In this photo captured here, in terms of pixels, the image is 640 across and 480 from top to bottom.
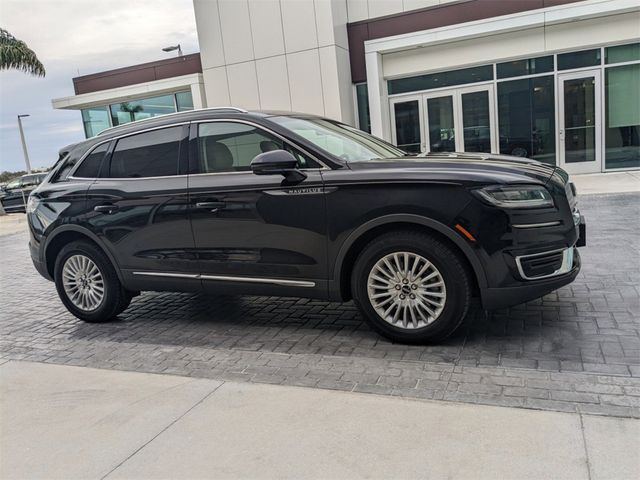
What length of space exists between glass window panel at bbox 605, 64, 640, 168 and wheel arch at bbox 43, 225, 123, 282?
13.1 meters

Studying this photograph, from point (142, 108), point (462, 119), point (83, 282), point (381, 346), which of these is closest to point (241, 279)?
point (381, 346)

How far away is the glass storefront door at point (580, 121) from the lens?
13.8 metres

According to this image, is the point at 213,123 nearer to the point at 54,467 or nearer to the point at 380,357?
Answer: the point at 380,357

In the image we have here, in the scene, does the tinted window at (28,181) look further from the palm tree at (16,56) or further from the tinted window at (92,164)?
the tinted window at (92,164)

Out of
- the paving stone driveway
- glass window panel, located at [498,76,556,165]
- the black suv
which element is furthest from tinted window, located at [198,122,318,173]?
glass window panel, located at [498,76,556,165]

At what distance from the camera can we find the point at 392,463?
8.82 ft

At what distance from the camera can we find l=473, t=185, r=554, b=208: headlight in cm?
372

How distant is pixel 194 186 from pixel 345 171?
4.55ft

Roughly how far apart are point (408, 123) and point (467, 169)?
12.3 m

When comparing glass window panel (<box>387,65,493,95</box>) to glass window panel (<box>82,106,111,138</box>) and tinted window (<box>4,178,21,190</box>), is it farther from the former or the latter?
tinted window (<box>4,178,21,190</box>)

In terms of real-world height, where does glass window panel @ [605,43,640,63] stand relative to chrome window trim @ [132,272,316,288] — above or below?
above

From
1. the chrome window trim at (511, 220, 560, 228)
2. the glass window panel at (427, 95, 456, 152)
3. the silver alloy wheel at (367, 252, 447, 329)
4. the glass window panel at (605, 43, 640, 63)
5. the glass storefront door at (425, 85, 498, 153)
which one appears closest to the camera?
the chrome window trim at (511, 220, 560, 228)

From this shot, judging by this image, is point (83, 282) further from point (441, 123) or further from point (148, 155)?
point (441, 123)

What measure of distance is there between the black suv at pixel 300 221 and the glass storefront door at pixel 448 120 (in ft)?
34.1
